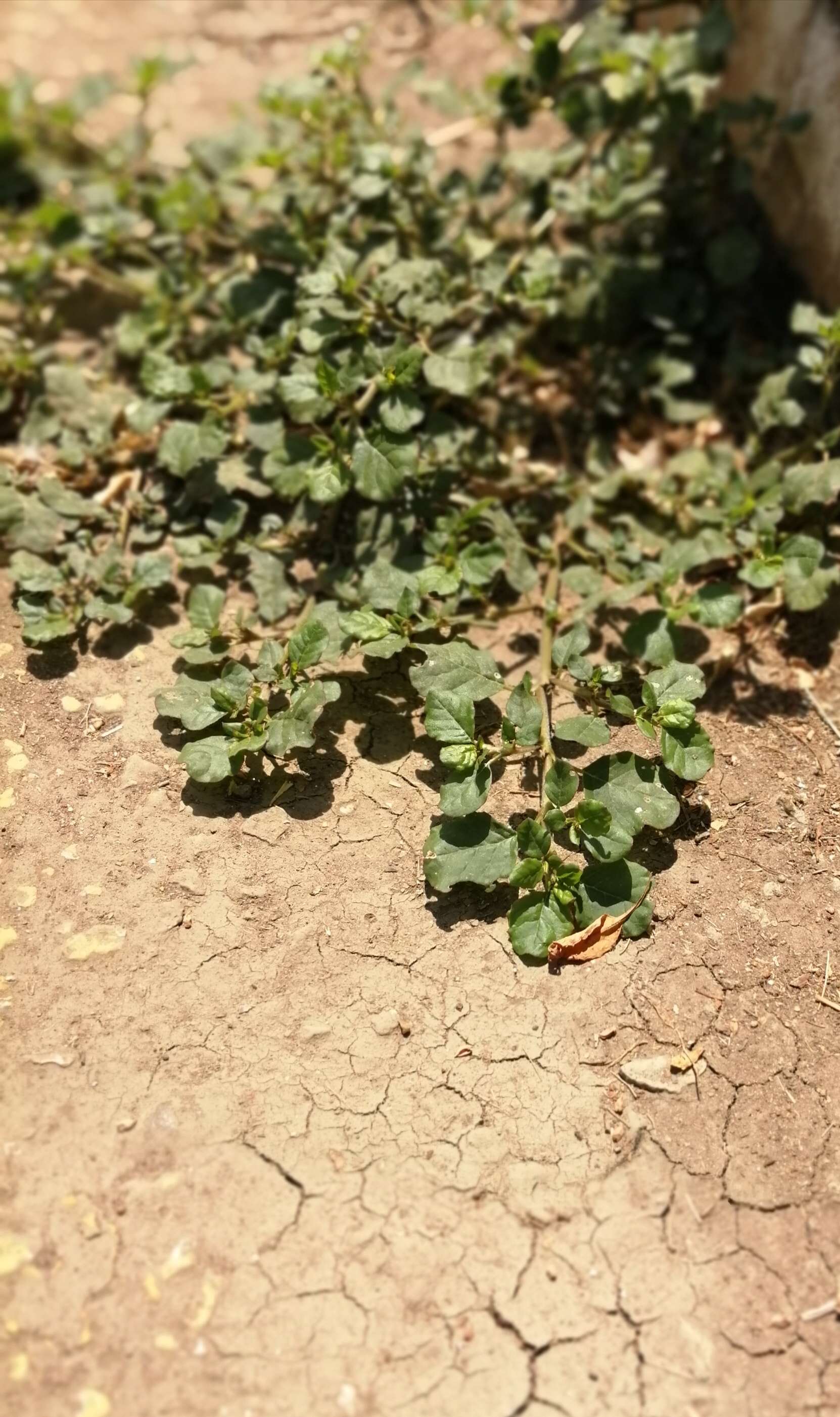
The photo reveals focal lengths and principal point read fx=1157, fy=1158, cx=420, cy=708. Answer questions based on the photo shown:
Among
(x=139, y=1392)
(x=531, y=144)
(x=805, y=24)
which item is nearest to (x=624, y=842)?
(x=139, y=1392)

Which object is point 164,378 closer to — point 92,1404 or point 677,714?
point 677,714

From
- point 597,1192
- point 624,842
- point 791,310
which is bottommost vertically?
point 597,1192

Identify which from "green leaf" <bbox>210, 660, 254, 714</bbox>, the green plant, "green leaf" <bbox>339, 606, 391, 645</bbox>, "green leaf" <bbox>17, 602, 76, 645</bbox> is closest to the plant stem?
the green plant

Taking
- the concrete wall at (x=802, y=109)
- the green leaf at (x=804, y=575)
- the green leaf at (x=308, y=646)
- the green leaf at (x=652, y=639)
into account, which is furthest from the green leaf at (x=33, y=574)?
the concrete wall at (x=802, y=109)

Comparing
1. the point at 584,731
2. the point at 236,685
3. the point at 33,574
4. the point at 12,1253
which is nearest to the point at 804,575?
the point at 584,731

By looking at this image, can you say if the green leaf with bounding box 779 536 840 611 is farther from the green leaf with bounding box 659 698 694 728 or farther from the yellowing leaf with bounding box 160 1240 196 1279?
the yellowing leaf with bounding box 160 1240 196 1279

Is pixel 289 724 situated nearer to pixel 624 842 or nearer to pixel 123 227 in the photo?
pixel 624 842
